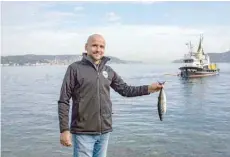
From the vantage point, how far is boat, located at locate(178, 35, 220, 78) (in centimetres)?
7488

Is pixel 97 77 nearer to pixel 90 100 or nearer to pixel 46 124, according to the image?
pixel 90 100

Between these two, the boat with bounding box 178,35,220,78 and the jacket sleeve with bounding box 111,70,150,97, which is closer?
the jacket sleeve with bounding box 111,70,150,97

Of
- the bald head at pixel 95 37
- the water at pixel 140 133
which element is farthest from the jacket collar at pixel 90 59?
the water at pixel 140 133

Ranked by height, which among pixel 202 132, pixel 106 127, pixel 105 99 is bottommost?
pixel 202 132

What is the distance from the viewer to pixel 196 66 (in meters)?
77.9

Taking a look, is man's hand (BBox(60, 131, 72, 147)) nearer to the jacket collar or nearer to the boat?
the jacket collar

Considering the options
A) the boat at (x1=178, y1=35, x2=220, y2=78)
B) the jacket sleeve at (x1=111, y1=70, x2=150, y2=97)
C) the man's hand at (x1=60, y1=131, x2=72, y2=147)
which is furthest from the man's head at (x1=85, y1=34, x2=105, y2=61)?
the boat at (x1=178, y1=35, x2=220, y2=78)

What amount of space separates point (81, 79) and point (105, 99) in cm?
43

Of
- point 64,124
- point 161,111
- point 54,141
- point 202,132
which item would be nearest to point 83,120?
point 64,124

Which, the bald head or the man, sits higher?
the bald head

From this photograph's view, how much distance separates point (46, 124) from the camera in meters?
21.4

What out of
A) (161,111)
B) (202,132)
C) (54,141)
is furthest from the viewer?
(202,132)

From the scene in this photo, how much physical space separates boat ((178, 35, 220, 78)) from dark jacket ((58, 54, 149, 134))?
2755 inches

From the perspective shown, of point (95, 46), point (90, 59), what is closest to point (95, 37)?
point (95, 46)
